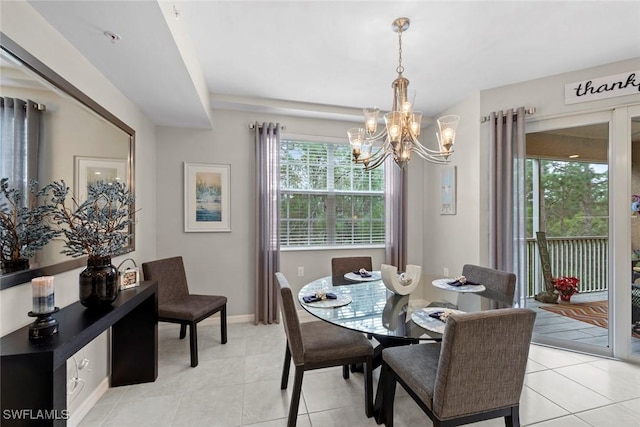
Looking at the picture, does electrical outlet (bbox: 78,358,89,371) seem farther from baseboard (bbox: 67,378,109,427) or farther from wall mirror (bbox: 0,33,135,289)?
wall mirror (bbox: 0,33,135,289)

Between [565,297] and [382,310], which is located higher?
[382,310]

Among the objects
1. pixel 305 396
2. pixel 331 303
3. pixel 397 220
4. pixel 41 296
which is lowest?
pixel 305 396

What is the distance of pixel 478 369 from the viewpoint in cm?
127

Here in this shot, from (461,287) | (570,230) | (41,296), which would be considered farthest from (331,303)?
(570,230)

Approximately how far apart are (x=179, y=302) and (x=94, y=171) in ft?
4.55

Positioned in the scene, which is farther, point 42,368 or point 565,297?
point 565,297

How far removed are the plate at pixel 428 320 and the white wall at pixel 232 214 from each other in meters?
2.08

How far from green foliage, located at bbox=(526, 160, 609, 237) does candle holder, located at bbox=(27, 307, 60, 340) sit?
386cm

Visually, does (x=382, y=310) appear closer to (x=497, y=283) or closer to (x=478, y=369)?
(x=478, y=369)

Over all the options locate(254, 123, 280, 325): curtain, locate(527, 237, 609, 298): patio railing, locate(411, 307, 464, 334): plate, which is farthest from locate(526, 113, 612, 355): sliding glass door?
locate(254, 123, 280, 325): curtain

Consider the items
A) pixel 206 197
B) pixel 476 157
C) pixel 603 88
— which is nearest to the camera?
pixel 603 88

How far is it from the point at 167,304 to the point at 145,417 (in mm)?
973

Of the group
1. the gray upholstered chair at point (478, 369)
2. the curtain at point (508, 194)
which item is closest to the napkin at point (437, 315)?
the gray upholstered chair at point (478, 369)

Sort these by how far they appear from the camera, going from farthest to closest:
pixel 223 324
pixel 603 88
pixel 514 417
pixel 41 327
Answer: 1. pixel 223 324
2. pixel 603 88
3. pixel 514 417
4. pixel 41 327
